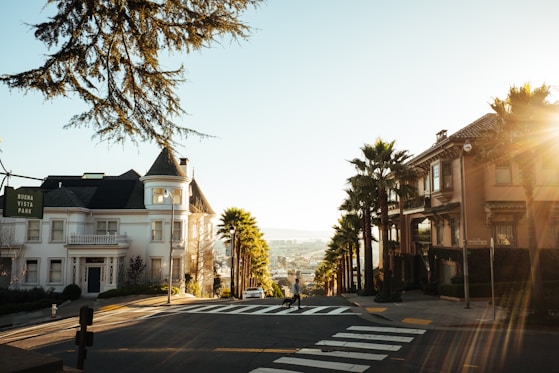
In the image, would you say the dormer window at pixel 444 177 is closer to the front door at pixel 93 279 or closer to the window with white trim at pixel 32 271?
the front door at pixel 93 279

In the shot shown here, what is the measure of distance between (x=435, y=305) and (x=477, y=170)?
32.5 feet

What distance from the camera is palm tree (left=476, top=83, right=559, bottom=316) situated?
1884 cm

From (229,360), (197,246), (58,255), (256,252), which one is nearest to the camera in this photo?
(229,360)

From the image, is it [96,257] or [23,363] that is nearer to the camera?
[23,363]

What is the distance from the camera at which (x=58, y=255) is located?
Result: 37.5m

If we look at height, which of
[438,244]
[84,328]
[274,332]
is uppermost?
[438,244]

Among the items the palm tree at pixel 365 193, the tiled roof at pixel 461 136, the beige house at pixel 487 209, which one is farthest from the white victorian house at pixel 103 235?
the beige house at pixel 487 209

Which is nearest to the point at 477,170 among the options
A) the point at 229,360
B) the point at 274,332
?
the point at 274,332

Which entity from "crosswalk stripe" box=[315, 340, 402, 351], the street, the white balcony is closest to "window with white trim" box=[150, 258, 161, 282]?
the white balcony

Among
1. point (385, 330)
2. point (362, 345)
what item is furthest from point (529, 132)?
point (362, 345)

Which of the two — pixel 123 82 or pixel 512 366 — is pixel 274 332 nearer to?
pixel 512 366

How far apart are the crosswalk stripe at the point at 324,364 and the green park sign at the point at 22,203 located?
28.9 feet

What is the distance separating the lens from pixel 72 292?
116ft

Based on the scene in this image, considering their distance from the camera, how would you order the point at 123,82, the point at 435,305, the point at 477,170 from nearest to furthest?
the point at 123,82 < the point at 435,305 < the point at 477,170
